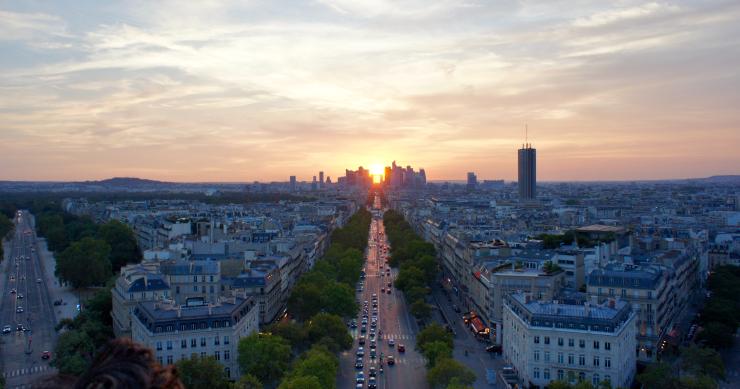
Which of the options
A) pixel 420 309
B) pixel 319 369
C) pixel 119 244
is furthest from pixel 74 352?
pixel 119 244

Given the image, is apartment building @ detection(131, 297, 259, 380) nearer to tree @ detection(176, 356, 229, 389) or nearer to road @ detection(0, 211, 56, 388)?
tree @ detection(176, 356, 229, 389)

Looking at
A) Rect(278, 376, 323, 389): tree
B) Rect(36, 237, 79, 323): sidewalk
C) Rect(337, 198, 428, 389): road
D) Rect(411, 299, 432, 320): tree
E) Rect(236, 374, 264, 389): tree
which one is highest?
Rect(278, 376, 323, 389): tree

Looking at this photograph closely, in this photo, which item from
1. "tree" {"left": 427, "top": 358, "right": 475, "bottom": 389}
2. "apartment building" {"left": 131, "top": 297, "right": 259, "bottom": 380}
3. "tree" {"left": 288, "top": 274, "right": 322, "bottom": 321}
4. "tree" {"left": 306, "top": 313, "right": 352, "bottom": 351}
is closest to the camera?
"tree" {"left": 427, "top": 358, "right": 475, "bottom": 389}

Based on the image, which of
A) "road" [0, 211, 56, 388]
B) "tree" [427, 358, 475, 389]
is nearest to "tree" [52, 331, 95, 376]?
"road" [0, 211, 56, 388]

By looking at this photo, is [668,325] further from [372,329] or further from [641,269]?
[372,329]

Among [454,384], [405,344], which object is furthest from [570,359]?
[405,344]

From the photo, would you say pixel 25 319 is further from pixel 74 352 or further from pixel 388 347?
pixel 388 347
